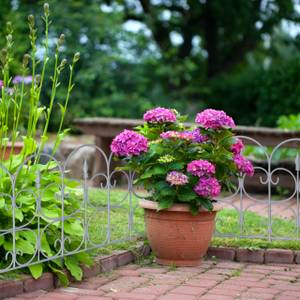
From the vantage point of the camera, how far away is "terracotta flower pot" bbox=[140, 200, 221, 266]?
4.95m

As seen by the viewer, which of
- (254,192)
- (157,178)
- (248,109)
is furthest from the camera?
(248,109)

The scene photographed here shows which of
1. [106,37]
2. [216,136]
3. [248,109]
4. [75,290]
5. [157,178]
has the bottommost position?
[75,290]

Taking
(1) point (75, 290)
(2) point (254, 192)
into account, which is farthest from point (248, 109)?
(1) point (75, 290)

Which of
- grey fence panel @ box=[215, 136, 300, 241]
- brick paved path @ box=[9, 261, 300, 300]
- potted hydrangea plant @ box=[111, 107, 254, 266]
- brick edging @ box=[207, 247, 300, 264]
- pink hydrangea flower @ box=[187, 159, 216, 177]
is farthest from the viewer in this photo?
grey fence panel @ box=[215, 136, 300, 241]

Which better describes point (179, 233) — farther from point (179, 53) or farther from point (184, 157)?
point (179, 53)

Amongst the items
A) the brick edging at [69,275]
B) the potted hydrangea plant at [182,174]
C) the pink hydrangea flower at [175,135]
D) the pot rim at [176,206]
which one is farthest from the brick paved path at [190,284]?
the pink hydrangea flower at [175,135]

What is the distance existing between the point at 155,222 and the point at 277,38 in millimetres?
14376

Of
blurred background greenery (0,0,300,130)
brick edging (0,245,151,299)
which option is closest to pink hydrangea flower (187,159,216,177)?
brick edging (0,245,151,299)

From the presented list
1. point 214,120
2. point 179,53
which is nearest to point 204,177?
point 214,120

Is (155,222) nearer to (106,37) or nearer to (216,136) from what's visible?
(216,136)

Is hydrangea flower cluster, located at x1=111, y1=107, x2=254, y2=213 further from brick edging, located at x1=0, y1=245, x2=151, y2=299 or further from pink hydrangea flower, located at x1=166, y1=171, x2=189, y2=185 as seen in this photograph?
brick edging, located at x1=0, y1=245, x2=151, y2=299

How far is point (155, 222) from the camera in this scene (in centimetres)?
504

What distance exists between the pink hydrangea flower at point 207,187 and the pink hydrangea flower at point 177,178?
0.09 m

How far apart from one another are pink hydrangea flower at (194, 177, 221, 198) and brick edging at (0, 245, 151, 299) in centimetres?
72
